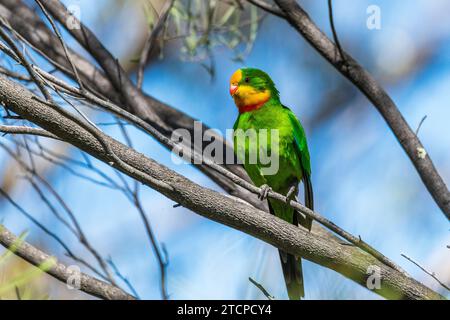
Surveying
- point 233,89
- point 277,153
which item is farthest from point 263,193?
point 233,89

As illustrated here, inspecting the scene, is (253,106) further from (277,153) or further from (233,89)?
(277,153)

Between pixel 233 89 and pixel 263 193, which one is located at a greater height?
pixel 233 89

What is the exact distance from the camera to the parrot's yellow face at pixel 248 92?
14.7 feet

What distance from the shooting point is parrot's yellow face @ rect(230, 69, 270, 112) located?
14.7ft

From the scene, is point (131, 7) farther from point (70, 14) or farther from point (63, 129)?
point (63, 129)

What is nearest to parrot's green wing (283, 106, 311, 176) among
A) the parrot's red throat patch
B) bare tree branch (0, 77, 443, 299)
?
the parrot's red throat patch

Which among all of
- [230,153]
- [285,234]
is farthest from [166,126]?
[285,234]

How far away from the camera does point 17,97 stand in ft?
7.89

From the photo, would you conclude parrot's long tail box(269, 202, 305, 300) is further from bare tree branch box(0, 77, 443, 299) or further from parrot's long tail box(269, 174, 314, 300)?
bare tree branch box(0, 77, 443, 299)

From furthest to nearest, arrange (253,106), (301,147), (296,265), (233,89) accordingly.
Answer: (233,89) < (253,106) < (301,147) < (296,265)

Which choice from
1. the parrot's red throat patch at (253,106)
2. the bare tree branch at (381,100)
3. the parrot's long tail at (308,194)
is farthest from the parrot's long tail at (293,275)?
the bare tree branch at (381,100)

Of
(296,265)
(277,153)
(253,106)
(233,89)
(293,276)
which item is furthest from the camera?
(233,89)

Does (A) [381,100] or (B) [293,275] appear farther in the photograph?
(A) [381,100]

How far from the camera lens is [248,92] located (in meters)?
4.52
